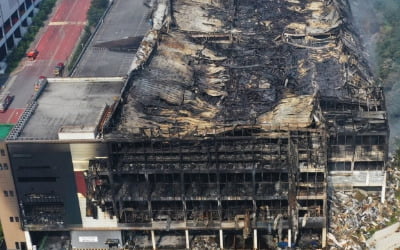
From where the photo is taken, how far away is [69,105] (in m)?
64.4

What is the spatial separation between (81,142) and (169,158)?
7765 mm

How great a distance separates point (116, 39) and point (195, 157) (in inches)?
1588

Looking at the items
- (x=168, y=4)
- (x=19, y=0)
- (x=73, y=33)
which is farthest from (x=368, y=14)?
(x=19, y=0)

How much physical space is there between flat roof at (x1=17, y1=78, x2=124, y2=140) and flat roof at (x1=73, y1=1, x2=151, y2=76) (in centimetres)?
1527

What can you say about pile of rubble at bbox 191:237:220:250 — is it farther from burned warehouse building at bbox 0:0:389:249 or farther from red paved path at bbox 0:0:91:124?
red paved path at bbox 0:0:91:124

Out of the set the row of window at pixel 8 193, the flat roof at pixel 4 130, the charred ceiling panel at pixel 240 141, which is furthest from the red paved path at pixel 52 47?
the row of window at pixel 8 193

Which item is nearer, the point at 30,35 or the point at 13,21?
the point at 13,21

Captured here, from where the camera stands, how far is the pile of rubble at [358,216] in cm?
5982

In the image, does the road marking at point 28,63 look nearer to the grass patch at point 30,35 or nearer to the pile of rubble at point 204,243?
the grass patch at point 30,35

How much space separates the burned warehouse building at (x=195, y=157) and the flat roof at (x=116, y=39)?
13.4 meters

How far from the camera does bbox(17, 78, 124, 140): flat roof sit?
59.8m

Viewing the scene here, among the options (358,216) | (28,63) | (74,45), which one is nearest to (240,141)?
(358,216)

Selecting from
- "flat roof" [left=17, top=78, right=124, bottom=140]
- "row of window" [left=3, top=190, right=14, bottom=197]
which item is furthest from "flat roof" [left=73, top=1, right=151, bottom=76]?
"row of window" [left=3, top=190, right=14, bottom=197]

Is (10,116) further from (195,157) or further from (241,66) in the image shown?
(195,157)
